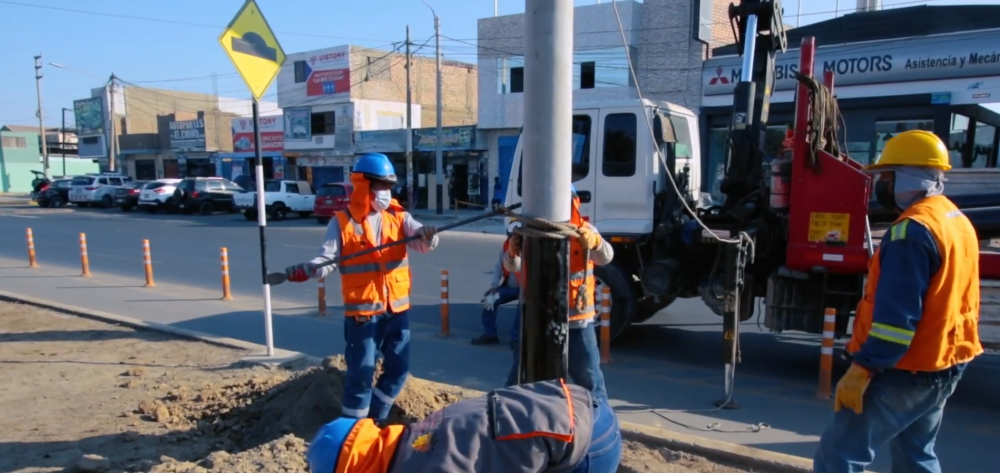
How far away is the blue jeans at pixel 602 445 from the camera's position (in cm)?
247

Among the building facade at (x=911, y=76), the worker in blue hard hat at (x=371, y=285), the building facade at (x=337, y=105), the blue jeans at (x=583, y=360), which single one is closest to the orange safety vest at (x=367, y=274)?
the worker in blue hard hat at (x=371, y=285)

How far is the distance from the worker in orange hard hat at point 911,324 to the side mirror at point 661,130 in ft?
13.1

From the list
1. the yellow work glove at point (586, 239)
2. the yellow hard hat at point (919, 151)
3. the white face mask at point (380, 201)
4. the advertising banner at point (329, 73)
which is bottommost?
the yellow work glove at point (586, 239)

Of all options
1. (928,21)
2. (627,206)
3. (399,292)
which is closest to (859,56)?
(928,21)

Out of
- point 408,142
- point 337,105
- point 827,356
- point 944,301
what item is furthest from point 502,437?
point 337,105

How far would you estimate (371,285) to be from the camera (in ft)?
14.3

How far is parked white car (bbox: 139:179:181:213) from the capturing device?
31.0m

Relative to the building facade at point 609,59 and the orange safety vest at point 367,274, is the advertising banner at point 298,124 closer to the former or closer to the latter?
the building facade at point 609,59

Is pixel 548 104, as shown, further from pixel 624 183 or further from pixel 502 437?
pixel 624 183

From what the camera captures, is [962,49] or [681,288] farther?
[962,49]

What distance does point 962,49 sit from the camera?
52.9 ft

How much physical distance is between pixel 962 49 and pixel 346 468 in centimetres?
1860

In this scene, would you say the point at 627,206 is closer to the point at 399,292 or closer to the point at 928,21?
the point at 399,292

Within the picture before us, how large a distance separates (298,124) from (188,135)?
42.3 feet
